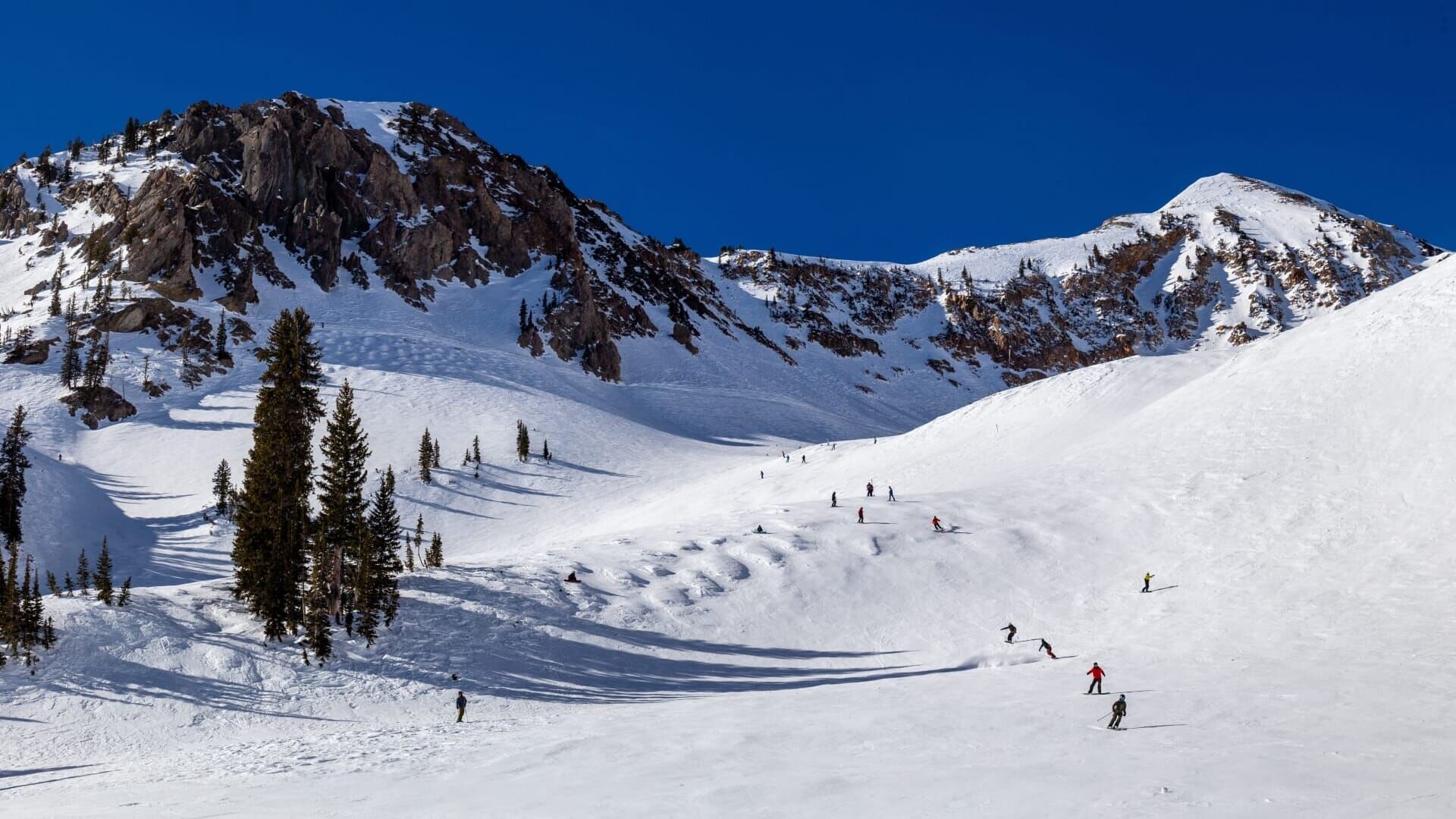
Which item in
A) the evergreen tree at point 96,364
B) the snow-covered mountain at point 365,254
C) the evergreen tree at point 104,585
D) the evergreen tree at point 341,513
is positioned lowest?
the evergreen tree at point 104,585

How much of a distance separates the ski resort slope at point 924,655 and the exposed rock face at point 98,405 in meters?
51.4

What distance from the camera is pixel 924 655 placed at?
33469mm

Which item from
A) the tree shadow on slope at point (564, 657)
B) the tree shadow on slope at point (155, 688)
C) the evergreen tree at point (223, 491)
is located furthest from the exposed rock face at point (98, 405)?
the tree shadow on slope at point (155, 688)

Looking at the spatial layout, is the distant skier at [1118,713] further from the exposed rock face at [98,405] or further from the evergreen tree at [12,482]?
the exposed rock face at [98,405]

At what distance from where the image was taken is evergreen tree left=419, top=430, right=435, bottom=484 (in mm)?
70750

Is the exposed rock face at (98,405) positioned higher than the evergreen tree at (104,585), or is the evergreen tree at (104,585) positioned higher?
the exposed rock face at (98,405)

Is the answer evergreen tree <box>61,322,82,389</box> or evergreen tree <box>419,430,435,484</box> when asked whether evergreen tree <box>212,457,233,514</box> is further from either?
evergreen tree <box>61,322,82,389</box>

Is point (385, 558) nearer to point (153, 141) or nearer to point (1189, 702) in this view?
point (1189, 702)

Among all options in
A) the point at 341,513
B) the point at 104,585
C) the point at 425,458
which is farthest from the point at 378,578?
the point at 425,458

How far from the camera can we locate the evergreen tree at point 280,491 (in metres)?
32.8

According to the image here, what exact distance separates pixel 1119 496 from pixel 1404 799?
1335 inches

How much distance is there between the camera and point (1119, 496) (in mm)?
47469

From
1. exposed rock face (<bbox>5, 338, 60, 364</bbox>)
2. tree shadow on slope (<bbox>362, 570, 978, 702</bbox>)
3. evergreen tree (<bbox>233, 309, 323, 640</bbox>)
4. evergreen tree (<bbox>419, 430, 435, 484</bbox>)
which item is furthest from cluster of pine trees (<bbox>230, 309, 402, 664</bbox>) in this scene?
exposed rock face (<bbox>5, 338, 60, 364</bbox>)

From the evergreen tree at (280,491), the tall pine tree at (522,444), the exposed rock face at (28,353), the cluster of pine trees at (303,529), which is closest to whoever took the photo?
the cluster of pine trees at (303,529)
